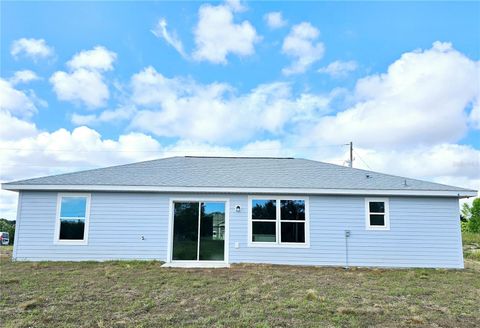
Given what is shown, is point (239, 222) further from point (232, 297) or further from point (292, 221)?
point (232, 297)

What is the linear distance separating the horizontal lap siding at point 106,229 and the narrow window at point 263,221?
2.76 m

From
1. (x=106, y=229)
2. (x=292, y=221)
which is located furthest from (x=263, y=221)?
(x=106, y=229)

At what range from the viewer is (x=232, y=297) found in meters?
5.93

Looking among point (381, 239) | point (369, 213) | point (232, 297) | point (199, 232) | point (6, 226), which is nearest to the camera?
point (232, 297)

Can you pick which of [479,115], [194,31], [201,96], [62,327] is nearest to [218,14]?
[194,31]

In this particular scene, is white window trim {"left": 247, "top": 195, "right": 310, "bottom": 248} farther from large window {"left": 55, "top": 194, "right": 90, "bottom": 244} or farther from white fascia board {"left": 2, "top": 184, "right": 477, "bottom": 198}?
large window {"left": 55, "top": 194, "right": 90, "bottom": 244}

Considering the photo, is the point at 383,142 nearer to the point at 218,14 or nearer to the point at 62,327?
the point at 218,14

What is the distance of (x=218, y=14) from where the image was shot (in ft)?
37.9

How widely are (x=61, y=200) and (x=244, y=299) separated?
287 inches

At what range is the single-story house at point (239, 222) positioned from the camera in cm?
992

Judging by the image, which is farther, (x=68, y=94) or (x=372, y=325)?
(x=68, y=94)

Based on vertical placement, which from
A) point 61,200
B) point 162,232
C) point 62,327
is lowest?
point 62,327

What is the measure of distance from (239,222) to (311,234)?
7.39ft

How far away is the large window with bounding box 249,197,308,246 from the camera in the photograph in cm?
1009
